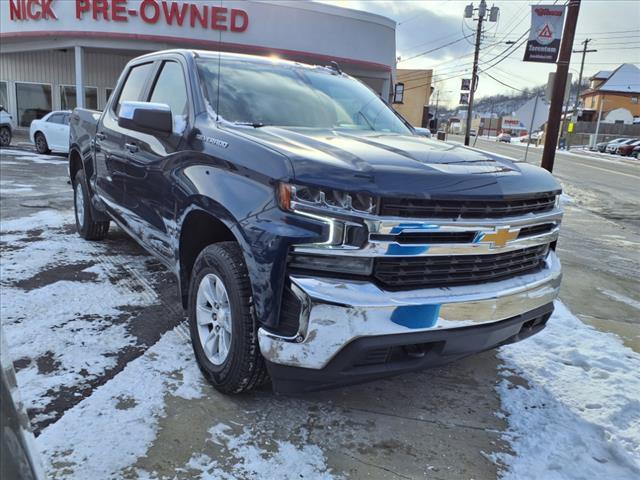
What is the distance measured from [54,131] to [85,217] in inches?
457

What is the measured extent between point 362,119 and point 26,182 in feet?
28.7

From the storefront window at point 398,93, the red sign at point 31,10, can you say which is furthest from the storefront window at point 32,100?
the storefront window at point 398,93

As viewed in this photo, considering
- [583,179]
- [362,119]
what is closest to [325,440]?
[362,119]

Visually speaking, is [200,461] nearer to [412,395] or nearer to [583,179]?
[412,395]

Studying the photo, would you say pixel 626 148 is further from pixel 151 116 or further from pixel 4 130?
pixel 151 116

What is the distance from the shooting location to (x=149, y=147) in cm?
361

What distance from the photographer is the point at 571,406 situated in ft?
9.93

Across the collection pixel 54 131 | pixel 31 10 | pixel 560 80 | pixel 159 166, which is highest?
pixel 31 10

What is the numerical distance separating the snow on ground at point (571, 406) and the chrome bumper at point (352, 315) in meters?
0.80

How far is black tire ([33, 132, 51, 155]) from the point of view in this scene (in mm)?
15990

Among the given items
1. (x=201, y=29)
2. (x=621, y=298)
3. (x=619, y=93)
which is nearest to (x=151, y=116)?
(x=621, y=298)

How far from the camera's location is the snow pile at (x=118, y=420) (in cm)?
231

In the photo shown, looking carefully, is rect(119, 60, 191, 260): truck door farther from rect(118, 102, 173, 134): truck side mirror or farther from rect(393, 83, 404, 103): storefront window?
rect(393, 83, 404, 103): storefront window

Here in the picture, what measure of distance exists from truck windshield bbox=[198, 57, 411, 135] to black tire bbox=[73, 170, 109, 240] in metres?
2.61
